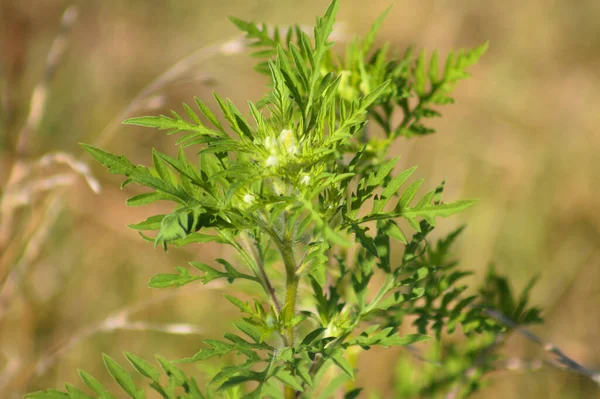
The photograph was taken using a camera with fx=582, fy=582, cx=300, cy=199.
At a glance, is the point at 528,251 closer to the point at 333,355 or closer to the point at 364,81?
the point at 364,81

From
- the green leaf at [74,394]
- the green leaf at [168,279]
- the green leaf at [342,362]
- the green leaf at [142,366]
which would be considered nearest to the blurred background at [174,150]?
the green leaf at [142,366]

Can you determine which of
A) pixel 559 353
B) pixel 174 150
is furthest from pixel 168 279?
pixel 174 150

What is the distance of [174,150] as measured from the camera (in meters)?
5.13

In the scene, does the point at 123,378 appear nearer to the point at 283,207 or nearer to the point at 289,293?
the point at 289,293

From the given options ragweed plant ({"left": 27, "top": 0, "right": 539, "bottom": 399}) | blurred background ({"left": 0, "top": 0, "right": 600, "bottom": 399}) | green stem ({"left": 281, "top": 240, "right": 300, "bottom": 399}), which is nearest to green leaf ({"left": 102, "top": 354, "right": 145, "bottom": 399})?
ragweed plant ({"left": 27, "top": 0, "right": 539, "bottom": 399})

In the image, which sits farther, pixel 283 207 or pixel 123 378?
pixel 123 378

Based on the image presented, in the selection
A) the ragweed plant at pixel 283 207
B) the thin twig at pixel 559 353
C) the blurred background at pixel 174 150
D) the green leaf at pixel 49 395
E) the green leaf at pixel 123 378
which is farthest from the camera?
the blurred background at pixel 174 150

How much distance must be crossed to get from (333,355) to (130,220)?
11.3 ft

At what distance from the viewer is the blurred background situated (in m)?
3.63

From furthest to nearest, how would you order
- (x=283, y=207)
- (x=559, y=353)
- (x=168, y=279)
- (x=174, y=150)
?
(x=174, y=150), (x=559, y=353), (x=168, y=279), (x=283, y=207)

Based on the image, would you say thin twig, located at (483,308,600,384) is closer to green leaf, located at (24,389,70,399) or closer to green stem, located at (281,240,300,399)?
green stem, located at (281,240,300,399)

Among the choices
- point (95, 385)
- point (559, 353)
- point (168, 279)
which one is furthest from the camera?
point (559, 353)

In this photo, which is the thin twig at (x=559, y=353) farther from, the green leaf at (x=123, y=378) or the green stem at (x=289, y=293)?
the green leaf at (x=123, y=378)

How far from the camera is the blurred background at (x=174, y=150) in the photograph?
11.9ft
